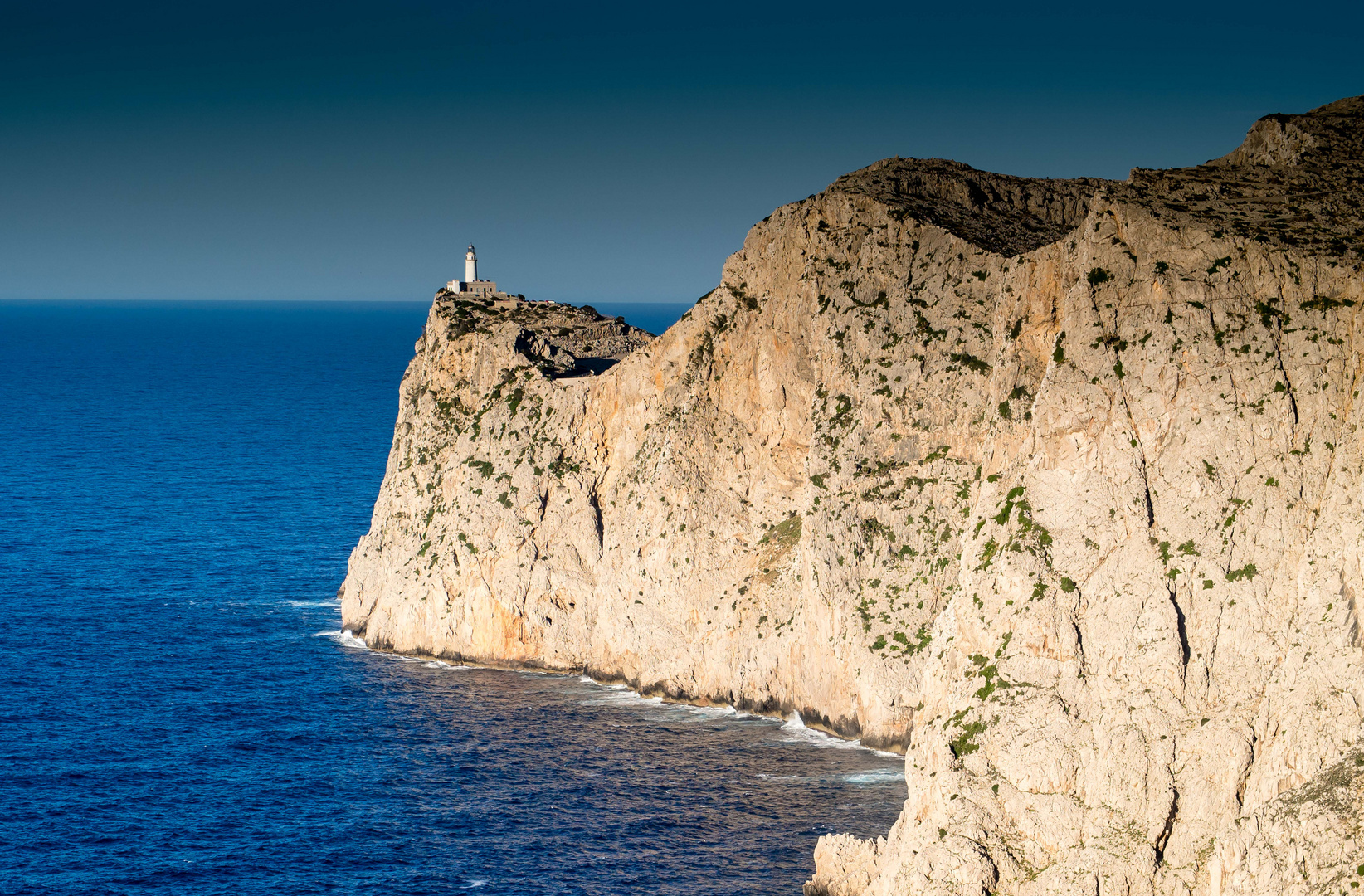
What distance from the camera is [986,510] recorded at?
70.8 metres

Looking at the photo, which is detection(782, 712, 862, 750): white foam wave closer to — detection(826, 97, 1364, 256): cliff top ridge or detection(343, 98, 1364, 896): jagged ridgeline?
detection(343, 98, 1364, 896): jagged ridgeline

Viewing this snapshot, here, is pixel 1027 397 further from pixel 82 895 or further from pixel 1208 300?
pixel 82 895

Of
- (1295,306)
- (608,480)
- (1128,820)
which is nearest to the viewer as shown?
(1128,820)

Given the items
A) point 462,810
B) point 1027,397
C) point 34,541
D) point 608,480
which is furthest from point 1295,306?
point 34,541

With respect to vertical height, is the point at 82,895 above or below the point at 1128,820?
below

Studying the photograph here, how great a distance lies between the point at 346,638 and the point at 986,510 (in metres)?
57.8

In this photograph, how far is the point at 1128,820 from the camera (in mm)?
60812

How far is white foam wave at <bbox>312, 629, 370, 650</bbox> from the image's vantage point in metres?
110

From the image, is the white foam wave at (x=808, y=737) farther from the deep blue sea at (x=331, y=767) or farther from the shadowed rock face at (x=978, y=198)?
the shadowed rock face at (x=978, y=198)

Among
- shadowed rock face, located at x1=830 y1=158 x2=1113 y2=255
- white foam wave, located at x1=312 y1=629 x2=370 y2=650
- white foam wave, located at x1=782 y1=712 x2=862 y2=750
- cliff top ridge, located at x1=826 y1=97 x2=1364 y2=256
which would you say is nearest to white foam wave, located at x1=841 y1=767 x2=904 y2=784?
white foam wave, located at x1=782 y1=712 x2=862 y2=750

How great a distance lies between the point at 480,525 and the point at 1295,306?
60638 millimetres

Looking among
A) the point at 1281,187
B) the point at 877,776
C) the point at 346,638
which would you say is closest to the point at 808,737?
the point at 877,776

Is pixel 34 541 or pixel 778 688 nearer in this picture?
pixel 778 688

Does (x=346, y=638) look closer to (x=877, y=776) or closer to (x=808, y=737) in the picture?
(x=808, y=737)
